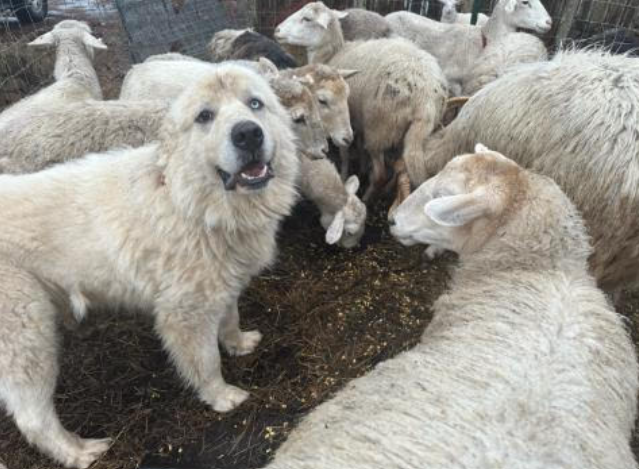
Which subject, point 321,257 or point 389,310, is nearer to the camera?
point 389,310

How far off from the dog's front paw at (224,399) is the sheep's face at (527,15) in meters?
5.53

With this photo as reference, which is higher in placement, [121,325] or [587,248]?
[587,248]

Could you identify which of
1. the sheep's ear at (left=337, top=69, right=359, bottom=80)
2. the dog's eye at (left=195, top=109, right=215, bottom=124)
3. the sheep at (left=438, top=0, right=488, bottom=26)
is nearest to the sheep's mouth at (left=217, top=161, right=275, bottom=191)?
the dog's eye at (left=195, top=109, right=215, bottom=124)

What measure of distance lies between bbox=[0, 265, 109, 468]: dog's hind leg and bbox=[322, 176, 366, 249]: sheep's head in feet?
6.94

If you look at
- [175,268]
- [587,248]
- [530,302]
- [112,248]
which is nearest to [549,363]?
[530,302]

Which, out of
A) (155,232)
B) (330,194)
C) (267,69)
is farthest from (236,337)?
(267,69)

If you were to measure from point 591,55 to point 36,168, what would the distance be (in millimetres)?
4076

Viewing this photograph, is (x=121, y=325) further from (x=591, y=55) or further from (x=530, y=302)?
(x=591, y=55)

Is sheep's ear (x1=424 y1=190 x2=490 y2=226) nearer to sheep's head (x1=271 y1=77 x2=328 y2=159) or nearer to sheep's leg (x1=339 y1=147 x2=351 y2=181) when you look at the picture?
sheep's head (x1=271 y1=77 x2=328 y2=159)

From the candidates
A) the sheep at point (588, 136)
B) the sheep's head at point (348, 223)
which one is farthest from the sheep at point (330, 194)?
the sheep at point (588, 136)

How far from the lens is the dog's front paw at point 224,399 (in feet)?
10.2

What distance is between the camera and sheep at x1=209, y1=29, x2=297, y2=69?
560cm

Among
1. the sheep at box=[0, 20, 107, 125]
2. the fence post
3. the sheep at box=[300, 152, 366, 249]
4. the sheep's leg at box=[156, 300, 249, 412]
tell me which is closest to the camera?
the sheep's leg at box=[156, 300, 249, 412]

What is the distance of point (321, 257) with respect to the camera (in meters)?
4.36
